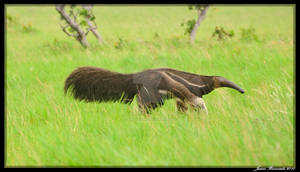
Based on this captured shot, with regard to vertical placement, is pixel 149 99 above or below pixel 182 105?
above

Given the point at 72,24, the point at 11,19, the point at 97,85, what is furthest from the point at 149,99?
the point at 11,19

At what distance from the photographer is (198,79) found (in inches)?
157

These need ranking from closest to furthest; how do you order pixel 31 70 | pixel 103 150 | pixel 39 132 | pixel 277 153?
pixel 277 153, pixel 103 150, pixel 39 132, pixel 31 70

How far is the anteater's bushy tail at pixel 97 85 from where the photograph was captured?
13.5 ft

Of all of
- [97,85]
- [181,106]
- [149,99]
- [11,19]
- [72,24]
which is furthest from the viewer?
[11,19]

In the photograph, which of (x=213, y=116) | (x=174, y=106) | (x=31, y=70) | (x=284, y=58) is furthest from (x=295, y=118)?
(x=31, y=70)

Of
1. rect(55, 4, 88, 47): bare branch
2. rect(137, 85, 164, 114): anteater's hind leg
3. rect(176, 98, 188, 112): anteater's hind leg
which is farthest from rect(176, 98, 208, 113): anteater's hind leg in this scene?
rect(55, 4, 88, 47): bare branch

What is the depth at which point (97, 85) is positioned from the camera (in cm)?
413

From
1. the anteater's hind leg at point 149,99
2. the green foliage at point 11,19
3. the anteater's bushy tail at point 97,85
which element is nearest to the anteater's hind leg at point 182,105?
the anteater's hind leg at point 149,99

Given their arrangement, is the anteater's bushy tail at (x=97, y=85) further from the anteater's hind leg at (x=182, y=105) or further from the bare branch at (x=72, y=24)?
the bare branch at (x=72, y=24)

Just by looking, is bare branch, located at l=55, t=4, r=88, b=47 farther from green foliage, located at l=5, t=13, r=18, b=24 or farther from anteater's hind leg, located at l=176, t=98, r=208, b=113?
anteater's hind leg, located at l=176, t=98, r=208, b=113

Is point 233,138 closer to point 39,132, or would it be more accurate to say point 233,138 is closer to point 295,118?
point 295,118

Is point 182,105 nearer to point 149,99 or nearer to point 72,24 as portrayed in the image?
point 149,99

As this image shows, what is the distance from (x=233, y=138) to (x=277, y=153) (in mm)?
375
